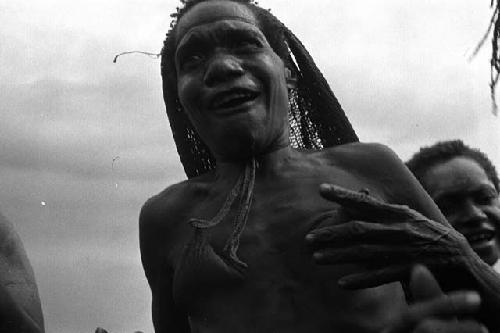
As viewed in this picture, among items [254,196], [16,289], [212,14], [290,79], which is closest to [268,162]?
[254,196]

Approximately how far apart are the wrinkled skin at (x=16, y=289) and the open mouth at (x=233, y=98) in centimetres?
99

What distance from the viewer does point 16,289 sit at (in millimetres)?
2852

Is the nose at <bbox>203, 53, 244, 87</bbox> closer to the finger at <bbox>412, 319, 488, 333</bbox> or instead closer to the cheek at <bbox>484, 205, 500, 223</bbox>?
the finger at <bbox>412, 319, 488, 333</bbox>

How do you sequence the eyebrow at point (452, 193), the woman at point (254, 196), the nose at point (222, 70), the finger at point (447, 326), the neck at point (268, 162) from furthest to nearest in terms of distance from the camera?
the eyebrow at point (452, 193) → the neck at point (268, 162) → the nose at point (222, 70) → the woman at point (254, 196) → the finger at point (447, 326)

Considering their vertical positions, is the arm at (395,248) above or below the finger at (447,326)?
above

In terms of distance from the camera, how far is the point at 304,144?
9.75ft

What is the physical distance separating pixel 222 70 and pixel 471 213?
128 centimetres

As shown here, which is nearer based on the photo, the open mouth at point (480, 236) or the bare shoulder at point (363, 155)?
the bare shoulder at point (363, 155)

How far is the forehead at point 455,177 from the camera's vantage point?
3303 millimetres

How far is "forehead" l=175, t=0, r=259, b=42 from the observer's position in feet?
8.74

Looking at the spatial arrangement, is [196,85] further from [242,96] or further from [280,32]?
[280,32]

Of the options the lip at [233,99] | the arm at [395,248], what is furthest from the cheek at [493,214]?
the lip at [233,99]

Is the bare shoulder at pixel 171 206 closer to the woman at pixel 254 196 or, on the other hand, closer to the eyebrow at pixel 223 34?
the woman at pixel 254 196

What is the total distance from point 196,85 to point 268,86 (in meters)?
0.23
